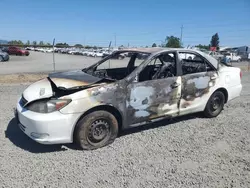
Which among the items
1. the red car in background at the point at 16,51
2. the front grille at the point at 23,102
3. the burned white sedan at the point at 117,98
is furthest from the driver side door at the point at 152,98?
the red car in background at the point at 16,51

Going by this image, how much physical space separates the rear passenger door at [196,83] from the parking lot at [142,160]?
459 millimetres

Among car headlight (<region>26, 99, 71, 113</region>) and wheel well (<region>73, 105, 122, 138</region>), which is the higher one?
car headlight (<region>26, 99, 71, 113</region>)

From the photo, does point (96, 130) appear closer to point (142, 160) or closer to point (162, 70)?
point (142, 160)

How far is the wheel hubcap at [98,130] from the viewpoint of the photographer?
143 inches

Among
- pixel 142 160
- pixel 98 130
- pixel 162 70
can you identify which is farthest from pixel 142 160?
pixel 162 70

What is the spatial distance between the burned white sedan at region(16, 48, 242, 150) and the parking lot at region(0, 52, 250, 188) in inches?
12.3

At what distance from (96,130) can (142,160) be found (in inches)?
34.3

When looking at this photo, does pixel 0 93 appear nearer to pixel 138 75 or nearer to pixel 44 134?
pixel 44 134

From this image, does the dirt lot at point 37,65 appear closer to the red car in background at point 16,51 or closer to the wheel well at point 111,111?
the wheel well at point 111,111

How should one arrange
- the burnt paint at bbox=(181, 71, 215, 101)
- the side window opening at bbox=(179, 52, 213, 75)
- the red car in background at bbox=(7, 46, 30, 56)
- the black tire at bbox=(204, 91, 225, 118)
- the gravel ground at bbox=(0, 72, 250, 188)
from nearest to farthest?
the gravel ground at bbox=(0, 72, 250, 188)
the burnt paint at bbox=(181, 71, 215, 101)
the side window opening at bbox=(179, 52, 213, 75)
the black tire at bbox=(204, 91, 225, 118)
the red car in background at bbox=(7, 46, 30, 56)

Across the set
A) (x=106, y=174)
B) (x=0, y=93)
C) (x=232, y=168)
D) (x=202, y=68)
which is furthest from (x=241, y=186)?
(x=0, y=93)

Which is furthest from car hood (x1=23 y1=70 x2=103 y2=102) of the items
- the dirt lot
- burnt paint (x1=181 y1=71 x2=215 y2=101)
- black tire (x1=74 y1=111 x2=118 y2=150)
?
the dirt lot

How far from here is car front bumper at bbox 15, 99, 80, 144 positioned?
10.8ft

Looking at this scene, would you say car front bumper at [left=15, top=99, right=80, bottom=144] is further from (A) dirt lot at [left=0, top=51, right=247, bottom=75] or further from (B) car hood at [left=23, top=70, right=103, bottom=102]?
(A) dirt lot at [left=0, top=51, right=247, bottom=75]
